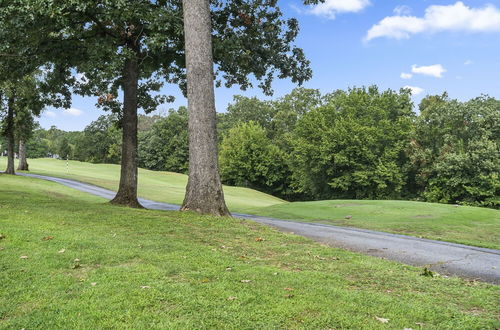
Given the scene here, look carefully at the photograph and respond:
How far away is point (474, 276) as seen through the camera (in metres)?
6.40

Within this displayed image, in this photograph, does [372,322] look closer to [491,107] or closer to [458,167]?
[458,167]

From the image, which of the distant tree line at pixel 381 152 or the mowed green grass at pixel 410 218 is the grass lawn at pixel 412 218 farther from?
the distant tree line at pixel 381 152

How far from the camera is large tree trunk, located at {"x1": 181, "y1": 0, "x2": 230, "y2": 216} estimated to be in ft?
35.0

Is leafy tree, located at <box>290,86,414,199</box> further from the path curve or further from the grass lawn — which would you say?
the path curve

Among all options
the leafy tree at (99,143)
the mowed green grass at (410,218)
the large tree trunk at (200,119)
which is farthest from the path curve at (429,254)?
the leafy tree at (99,143)

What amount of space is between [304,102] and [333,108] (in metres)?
17.0

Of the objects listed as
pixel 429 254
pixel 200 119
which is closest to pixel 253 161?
pixel 200 119

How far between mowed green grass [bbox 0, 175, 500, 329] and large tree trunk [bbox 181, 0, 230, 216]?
3.02 metres

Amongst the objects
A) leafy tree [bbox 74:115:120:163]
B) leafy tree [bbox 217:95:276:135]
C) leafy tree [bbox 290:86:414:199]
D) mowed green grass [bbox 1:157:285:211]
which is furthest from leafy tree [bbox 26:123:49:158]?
leafy tree [bbox 290:86:414:199]

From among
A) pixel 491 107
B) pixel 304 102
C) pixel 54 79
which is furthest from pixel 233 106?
pixel 54 79

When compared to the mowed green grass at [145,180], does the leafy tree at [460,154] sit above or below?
above

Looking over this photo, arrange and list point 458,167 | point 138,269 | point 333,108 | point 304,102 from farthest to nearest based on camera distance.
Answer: point 304,102
point 333,108
point 458,167
point 138,269

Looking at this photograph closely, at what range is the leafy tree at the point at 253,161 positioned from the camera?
58688 millimetres

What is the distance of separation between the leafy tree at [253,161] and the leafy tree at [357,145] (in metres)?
10.6
